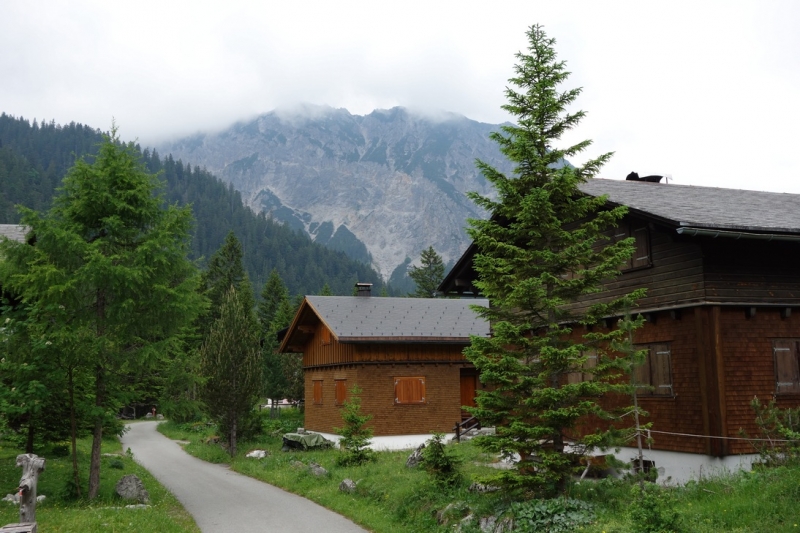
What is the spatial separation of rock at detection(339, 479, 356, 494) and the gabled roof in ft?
35.1

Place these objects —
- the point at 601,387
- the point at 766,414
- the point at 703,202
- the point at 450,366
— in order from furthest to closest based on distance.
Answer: the point at 450,366, the point at 703,202, the point at 766,414, the point at 601,387

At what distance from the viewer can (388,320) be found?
102 feet

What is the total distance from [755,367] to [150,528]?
1345cm

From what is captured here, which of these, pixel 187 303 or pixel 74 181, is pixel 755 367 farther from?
pixel 74 181

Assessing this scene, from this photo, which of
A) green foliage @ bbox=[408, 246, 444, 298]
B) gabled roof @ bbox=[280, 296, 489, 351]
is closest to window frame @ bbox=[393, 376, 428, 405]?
gabled roof @ bbox=[280, 296, 489, 351]

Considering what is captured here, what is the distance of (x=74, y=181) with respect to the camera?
1697 centimetres

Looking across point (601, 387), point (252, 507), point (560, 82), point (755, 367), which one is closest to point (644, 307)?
point (755, 367)

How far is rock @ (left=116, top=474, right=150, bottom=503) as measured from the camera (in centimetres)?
1653

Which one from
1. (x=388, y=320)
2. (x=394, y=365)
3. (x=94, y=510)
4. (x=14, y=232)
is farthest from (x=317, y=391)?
(x=94, y=510)

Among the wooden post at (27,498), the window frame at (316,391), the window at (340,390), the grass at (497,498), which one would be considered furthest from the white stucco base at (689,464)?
the window frame at (316,391)

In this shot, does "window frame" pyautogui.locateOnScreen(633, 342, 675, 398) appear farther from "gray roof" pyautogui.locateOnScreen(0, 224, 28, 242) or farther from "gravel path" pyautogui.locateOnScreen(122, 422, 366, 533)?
"gray roof" pyautogui.locateOnScreen(0, 224, 28, 242)

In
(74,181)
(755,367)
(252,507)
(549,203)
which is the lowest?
(252,507)

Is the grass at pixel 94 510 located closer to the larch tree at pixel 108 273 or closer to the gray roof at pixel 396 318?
the larch tree at pixel 108 273

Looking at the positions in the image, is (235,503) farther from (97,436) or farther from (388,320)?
(388,320)
